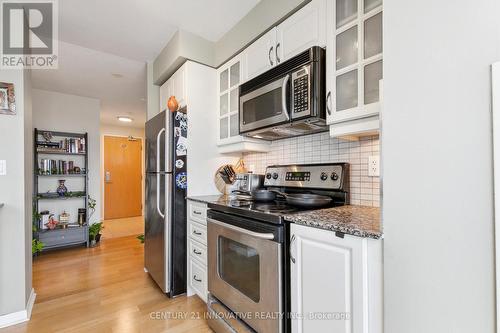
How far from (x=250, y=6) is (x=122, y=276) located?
2.92 m

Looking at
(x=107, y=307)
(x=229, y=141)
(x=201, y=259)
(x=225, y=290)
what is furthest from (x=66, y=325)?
(x=229, y=141)

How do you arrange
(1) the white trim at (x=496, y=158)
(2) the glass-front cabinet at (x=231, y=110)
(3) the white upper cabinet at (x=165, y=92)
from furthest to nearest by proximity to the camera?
(3) the white upper cabinet at (x=165, y=92) → (2) the glass-front cabinet at (x=231, y=110) → (1) the white trim at (x=496, y=158)

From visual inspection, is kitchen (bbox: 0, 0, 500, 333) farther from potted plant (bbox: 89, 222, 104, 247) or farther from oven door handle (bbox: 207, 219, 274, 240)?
potted plant (bbox: 89, 222, 104, 247)

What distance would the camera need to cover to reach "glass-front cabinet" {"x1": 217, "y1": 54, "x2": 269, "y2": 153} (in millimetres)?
2141

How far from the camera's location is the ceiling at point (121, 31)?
6.36 ft

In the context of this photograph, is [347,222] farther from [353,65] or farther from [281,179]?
[281,179]

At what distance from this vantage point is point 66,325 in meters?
1.75

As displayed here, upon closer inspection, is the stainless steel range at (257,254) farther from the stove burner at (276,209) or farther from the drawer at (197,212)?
the drawer at (197,212)

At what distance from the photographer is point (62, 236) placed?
11.8 ft

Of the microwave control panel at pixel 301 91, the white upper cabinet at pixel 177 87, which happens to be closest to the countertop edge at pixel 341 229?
the microwave control panel at pixel 301 91

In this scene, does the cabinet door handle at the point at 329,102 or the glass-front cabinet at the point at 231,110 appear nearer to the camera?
the cabinet door handle at the point at 329,102

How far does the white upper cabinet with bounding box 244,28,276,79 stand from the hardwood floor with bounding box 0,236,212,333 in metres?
1.99

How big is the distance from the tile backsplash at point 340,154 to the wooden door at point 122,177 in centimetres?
509

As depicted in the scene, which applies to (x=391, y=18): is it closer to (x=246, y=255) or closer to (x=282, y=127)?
(x=282, y=127)
